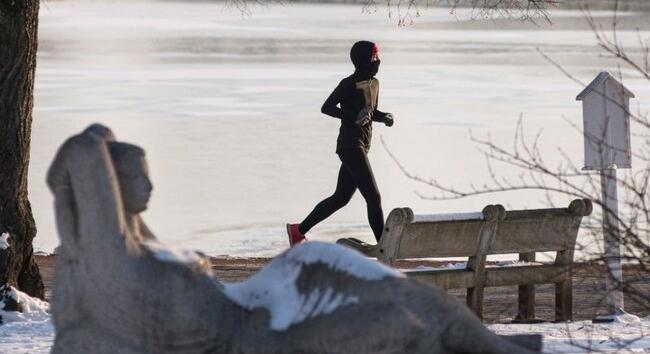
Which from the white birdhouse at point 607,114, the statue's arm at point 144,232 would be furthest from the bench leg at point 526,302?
the statue's arm at point 144,232

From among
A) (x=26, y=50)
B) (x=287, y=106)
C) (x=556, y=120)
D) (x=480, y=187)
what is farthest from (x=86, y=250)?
(x=287, y=106)

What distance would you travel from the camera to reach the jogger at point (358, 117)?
1213 centimetres

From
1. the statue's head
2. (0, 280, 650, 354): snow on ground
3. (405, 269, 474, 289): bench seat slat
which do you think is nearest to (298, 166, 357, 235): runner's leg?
(405, 269, 474, 289): bench seat slat

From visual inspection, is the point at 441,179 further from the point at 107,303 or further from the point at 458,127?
the point at 107,303

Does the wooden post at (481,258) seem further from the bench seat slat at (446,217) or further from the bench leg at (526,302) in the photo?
the bench leg at (526,302)

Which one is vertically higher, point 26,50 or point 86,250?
point 26,50

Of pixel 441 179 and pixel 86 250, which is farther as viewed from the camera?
pixel 441 179

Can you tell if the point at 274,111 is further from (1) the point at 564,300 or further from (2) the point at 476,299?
(2) the point at 476,299

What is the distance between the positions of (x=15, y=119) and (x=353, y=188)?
3.18m

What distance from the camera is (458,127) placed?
3058 centimetres

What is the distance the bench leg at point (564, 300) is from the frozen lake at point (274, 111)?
6.67 m

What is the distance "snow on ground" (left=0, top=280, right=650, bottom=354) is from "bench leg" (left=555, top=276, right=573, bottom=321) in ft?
1.89

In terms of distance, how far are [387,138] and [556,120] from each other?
149 inches

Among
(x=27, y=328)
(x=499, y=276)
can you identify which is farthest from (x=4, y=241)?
(x=499, y=276)
